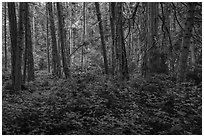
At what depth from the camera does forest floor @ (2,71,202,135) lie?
7180 mm

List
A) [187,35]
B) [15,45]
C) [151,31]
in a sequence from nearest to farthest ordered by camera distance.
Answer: [187,35] < [15,45] < [151,31]

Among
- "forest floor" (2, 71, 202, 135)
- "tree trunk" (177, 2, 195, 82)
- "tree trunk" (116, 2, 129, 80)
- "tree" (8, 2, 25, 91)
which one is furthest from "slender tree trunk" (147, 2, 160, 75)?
"tree" (8, 2, 25, 91)

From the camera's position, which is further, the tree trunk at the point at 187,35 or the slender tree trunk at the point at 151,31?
the slender tree trunk at the point at 151,31

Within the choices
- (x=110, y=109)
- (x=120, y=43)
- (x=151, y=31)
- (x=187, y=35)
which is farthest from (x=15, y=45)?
(x=187, y=35)

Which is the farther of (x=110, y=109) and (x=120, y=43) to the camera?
(x=120, y=43)

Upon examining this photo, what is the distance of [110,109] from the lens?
864 cm

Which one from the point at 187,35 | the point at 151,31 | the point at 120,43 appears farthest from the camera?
the point at 151,31

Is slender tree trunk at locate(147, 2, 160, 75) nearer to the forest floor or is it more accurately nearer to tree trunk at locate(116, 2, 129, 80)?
tree trunk at locate(116, 2, 129, 80)

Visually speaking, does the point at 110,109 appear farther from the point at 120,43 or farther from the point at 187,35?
the point at 120,43

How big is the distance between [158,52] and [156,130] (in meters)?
6.08

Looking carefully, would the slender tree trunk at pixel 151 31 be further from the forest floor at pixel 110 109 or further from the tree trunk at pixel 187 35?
the tree trunk at pixel 187 35

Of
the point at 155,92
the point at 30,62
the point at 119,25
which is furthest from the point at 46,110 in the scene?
the point at 30,62

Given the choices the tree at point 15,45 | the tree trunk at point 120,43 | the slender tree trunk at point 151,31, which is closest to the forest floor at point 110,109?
the tree at point 15,45

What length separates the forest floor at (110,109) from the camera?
718cm
